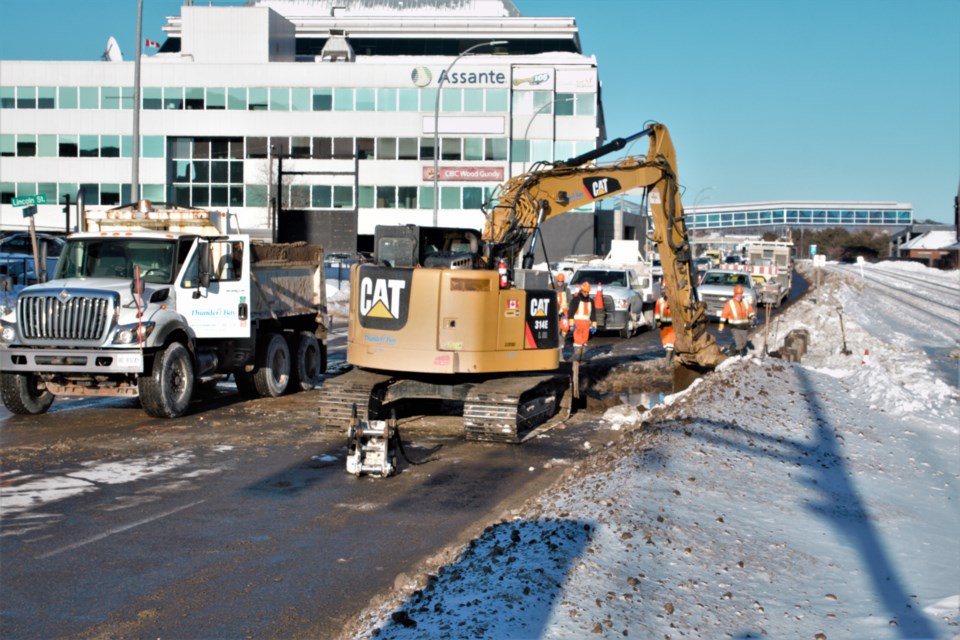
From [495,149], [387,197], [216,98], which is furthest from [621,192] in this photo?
[216,98]

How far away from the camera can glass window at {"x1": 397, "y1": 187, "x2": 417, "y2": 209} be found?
222 feet

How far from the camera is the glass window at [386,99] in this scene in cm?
6650

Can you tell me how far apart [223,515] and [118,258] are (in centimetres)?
714

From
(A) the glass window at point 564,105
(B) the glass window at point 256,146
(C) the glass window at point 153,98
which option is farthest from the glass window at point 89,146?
(A) the glass window at point 564,105

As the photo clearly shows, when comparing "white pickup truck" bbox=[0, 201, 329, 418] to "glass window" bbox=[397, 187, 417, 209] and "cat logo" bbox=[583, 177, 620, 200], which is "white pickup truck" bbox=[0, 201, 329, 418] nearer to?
"cat logo" bbox=[583, 177, 620, 200]

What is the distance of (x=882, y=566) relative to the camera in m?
8.61

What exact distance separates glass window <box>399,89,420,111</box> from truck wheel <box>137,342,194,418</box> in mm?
52686

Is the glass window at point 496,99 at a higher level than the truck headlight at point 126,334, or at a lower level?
higher

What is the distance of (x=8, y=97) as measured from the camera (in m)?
68.2

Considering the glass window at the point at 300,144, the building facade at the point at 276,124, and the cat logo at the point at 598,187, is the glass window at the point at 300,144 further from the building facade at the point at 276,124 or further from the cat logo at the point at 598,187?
the cat logo at the point at 598,187

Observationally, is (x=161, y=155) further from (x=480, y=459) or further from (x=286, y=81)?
(x=480, y=459)

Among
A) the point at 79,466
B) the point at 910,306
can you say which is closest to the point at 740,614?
the point at 79,466

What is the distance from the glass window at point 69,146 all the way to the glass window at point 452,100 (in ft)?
74.8

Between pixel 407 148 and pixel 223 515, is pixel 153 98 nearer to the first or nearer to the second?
pixel 407 148
